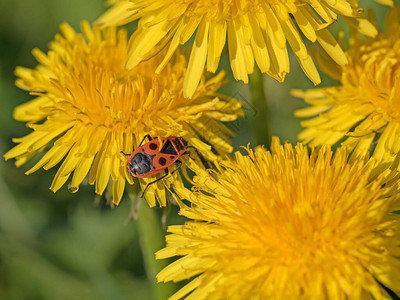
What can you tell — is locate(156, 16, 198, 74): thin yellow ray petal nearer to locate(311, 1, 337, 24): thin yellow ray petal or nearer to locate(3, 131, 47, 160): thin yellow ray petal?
locate(311, 1, 337, 24): thin yellow ray petal

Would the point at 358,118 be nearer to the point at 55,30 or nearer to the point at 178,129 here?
the point at 178,129

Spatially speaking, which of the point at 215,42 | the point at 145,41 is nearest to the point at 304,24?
the point at 215,42

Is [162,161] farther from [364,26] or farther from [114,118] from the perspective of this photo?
[364,26]

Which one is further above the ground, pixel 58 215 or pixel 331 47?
pixel 331 47

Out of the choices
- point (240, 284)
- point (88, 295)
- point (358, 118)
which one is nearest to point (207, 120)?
point (358, 118)

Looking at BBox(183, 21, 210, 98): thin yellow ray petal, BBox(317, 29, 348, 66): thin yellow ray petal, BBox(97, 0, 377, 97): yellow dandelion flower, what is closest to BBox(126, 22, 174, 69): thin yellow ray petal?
BBox(97, 0, 377, 97): yellow dandelion flower
